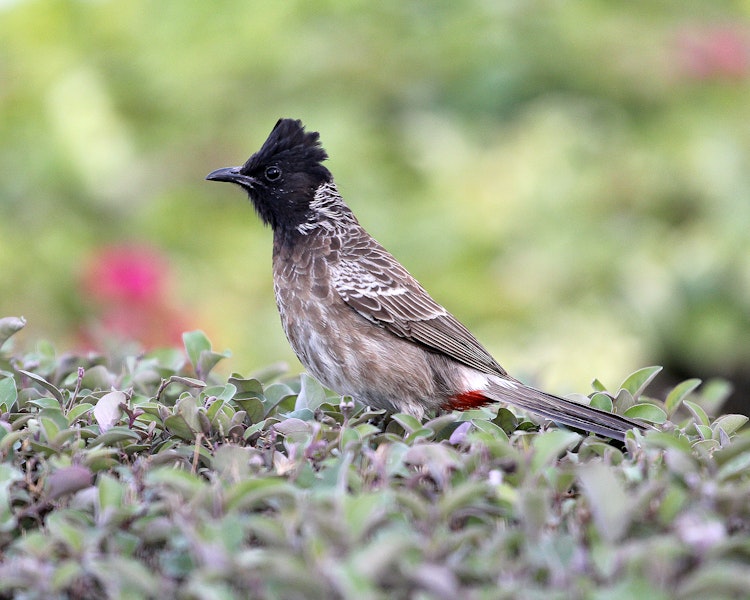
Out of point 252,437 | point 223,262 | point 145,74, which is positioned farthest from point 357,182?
point 252,437

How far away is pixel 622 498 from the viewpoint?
195cm

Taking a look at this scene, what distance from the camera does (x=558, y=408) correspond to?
348cm

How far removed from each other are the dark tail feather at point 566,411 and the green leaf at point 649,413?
44 mm

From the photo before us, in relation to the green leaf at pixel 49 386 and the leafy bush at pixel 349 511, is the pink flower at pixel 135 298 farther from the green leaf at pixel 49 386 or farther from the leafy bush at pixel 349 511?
the leafy bush at pixel 349 511

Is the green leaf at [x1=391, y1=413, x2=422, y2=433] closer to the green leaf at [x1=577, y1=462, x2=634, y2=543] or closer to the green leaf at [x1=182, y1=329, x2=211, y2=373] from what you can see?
the green leaf at [x1=577, y1=462, x2=634, y2=543]

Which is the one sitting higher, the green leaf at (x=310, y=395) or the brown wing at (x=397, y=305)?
the brown wing at (x=397, y=305)

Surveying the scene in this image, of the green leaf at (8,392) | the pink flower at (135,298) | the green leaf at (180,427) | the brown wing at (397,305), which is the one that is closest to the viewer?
the green leaf at (180,427)

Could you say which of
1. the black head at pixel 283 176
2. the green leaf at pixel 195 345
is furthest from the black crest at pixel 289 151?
the green leaf at pixel 195 345

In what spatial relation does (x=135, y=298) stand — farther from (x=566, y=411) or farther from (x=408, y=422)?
(x=408, y=422)

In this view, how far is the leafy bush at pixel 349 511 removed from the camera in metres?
1.83

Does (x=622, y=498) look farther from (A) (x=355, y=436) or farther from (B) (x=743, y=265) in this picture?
(B) (x=743, y=265)

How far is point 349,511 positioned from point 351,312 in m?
2.06

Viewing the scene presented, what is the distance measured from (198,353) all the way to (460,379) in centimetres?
112

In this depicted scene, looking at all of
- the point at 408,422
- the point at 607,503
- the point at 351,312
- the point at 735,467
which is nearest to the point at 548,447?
the point at 607,503
